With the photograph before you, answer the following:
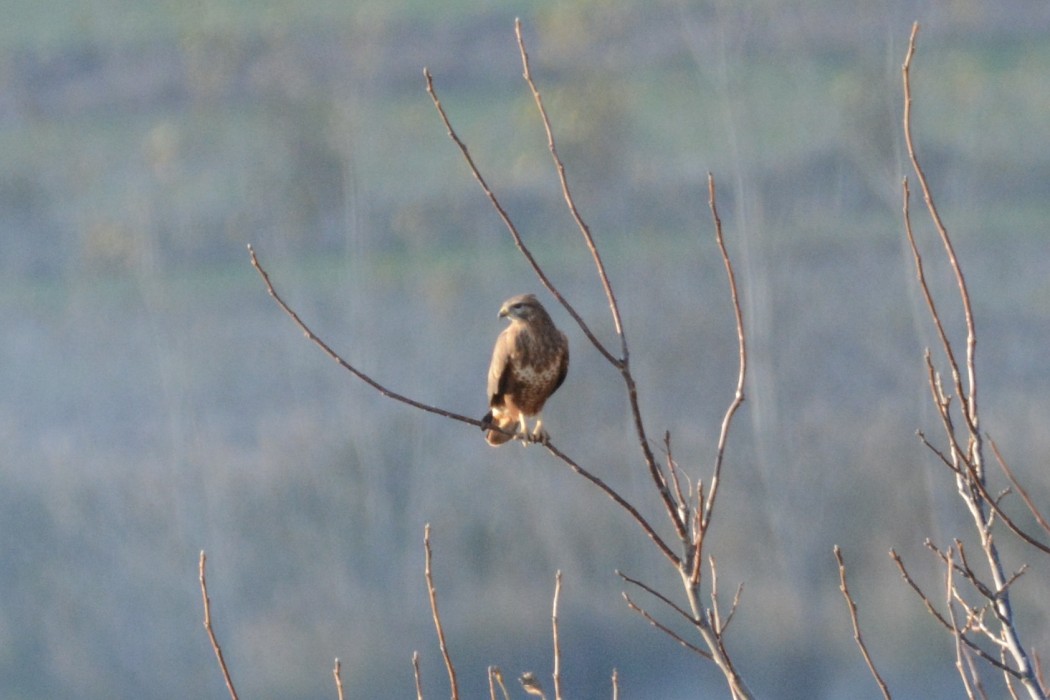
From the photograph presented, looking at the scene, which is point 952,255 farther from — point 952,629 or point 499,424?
point 499,424

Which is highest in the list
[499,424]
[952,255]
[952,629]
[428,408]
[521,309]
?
[521,309]

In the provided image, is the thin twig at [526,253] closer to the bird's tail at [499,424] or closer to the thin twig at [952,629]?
the thin twig at [952,629]

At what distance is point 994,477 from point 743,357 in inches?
357

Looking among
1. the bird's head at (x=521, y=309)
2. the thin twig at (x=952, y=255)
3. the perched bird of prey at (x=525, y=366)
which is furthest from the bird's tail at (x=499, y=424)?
the thin twig at (x=952, y=255)

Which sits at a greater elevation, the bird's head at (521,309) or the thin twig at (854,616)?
the bird's head at (521,309)

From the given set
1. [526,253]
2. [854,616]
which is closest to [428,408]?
[526,253]

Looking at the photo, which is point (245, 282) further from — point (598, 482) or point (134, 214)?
point (598, 482)

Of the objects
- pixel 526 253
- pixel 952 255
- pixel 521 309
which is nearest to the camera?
pixel 526 253

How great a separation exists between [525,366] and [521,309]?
0.24 m

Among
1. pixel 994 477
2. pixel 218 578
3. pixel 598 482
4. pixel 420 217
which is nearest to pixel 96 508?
pixel 218 578

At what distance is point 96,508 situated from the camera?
1173 centimetres

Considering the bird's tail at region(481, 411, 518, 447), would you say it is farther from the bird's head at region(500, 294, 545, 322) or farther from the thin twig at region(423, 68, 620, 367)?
the thin twig at region(423, 68, 620, 367)

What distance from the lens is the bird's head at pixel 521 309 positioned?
4.34 metres

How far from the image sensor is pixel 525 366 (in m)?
4.20
